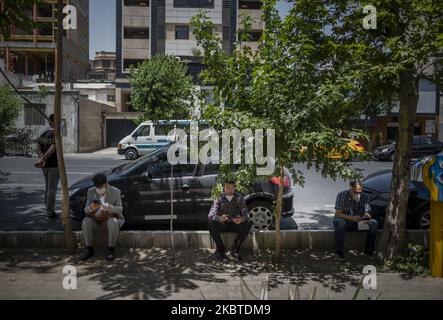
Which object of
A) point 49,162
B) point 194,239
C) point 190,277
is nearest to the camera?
point 190,277

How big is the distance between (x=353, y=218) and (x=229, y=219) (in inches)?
74.8

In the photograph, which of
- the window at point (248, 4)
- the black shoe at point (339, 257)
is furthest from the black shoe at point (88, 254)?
the window at point (248, 4)

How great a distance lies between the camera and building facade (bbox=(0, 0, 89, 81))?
3875 cm

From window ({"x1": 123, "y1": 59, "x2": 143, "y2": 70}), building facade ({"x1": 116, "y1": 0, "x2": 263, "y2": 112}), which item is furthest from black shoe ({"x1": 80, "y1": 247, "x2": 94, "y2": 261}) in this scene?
Result: window ({"x1": 123, "y1": 59, "x2": 143, "y2": 70})

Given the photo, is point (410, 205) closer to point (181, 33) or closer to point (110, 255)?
point (110, 255)

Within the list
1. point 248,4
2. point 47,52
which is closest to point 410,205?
point 248,4

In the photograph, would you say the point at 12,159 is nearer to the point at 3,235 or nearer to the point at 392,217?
the point at 3,235

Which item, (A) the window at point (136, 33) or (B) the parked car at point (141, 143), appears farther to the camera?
(A) the window at point (136, 33)

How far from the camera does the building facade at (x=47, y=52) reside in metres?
38.8

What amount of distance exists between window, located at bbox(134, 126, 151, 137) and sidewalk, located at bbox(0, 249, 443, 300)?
687 inches

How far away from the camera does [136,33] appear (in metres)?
40.3

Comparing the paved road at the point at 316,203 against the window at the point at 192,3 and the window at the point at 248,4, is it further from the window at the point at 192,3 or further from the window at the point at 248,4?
the window at the point at 248,4

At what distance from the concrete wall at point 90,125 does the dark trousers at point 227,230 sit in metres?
24.3
